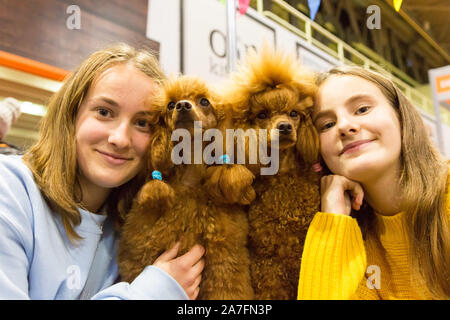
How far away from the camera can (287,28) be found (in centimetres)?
125

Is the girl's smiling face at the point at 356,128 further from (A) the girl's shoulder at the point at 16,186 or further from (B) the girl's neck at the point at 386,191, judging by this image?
(A) the girl's shoulder at the point at 16,186

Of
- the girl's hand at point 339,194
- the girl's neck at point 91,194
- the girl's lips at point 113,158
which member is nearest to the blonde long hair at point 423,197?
the girl's hand at point 339,194

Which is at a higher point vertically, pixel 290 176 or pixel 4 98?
pixel 4 98

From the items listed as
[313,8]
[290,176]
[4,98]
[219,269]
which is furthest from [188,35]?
[219,269]

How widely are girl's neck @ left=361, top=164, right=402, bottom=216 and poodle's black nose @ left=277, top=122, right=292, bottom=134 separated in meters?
0.24

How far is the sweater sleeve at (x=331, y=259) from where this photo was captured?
70cm

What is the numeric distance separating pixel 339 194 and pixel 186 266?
37 cm

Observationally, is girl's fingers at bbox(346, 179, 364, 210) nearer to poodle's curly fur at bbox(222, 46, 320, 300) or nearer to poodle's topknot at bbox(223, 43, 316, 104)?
poodle's curly fur at bbox(222, 46, 320, 300)

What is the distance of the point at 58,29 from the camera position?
1.04 m

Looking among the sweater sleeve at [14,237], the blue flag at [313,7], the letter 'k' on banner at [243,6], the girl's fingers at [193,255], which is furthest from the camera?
the letter 'k' on banner at [243,6]

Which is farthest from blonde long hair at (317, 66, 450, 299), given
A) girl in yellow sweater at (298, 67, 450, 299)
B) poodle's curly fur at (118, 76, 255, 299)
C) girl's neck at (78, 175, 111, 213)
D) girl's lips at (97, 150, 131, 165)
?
girl's neck at (78, 175, 111, 213)

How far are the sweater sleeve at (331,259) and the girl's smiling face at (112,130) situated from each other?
453 millimetres
